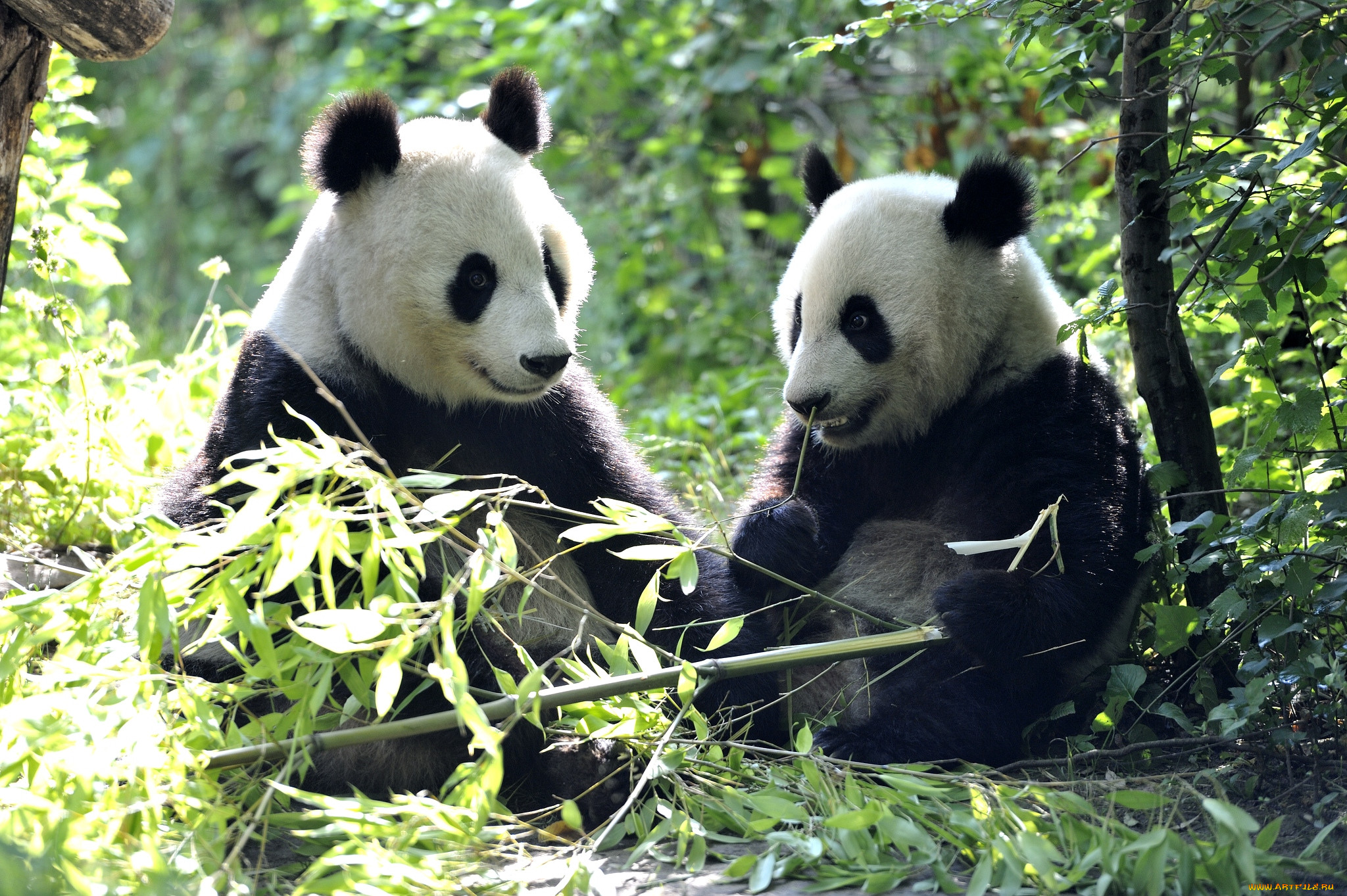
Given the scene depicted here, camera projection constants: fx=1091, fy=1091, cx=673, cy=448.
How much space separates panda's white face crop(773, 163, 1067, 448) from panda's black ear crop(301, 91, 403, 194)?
4.16ft

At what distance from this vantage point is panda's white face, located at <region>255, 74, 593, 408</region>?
9.26 ft

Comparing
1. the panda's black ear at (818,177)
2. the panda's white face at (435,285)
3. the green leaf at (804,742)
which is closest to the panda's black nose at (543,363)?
the panda's white face at (435,285)

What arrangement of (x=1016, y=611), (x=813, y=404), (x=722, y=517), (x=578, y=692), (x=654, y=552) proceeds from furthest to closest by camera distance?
1. (x=722, y=517)
2. (x=813, y=404)
3. (x=1016, y=611)
4. (x=654, y=552)
5. (x=578, y=692)

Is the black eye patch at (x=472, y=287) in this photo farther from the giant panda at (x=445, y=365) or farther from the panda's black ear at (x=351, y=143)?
the panda's black ear at (x=351, y=143)

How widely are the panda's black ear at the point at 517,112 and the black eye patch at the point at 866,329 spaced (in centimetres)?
105

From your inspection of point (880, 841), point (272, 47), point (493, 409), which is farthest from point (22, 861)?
point (272, 47)

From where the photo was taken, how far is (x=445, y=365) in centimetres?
293

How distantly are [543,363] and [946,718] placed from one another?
1.36 meters

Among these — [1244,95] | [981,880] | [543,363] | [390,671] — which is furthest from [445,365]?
[1244,95]

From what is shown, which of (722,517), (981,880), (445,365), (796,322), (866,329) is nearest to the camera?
(981,880)

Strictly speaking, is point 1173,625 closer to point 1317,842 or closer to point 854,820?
point 1317,842

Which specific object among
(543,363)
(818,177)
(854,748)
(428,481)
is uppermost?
(818,177)

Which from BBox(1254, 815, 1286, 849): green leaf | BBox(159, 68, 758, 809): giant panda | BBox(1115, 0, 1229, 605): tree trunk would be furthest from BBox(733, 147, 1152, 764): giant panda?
BBox(1254, 815, 1286, 849): green leaf

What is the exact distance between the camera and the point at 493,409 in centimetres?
309
